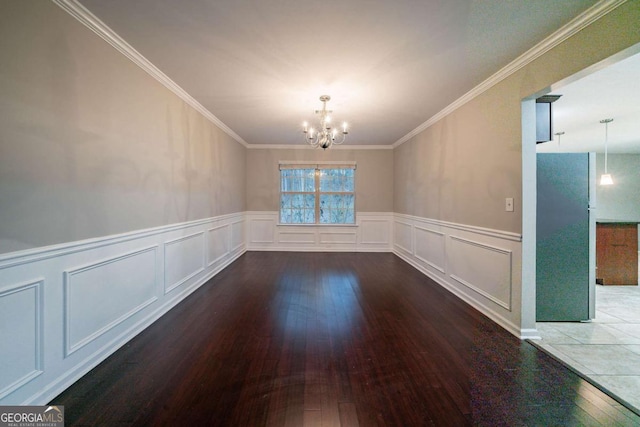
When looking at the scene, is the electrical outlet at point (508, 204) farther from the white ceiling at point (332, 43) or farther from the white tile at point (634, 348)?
the white tile at point (634, 348)

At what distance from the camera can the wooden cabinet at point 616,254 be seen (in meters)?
3.73

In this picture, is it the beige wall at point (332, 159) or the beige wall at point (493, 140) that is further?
the beige wall at point (332, 159)

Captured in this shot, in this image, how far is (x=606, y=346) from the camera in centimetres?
216

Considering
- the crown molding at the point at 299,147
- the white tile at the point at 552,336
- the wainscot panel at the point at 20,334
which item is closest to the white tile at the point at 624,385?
the white tile at the point at 552,336

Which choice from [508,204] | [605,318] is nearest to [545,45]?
[508,204]

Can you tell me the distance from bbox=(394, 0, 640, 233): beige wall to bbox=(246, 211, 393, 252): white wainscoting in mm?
1644

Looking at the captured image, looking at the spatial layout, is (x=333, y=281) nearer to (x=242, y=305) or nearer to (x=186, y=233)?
(x=242, y=305)

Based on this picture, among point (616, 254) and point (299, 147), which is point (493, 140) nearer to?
point (616, 254)

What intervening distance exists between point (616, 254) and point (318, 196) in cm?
514

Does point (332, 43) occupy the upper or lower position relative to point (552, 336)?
upper

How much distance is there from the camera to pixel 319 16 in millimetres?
1795

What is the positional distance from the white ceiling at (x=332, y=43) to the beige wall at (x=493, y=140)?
7.7 inches

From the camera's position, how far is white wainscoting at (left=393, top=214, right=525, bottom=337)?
242cm

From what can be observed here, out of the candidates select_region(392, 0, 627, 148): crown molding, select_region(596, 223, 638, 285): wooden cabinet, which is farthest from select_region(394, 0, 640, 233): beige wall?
select_region(596, 223, 638, 285): wooden cabinet
